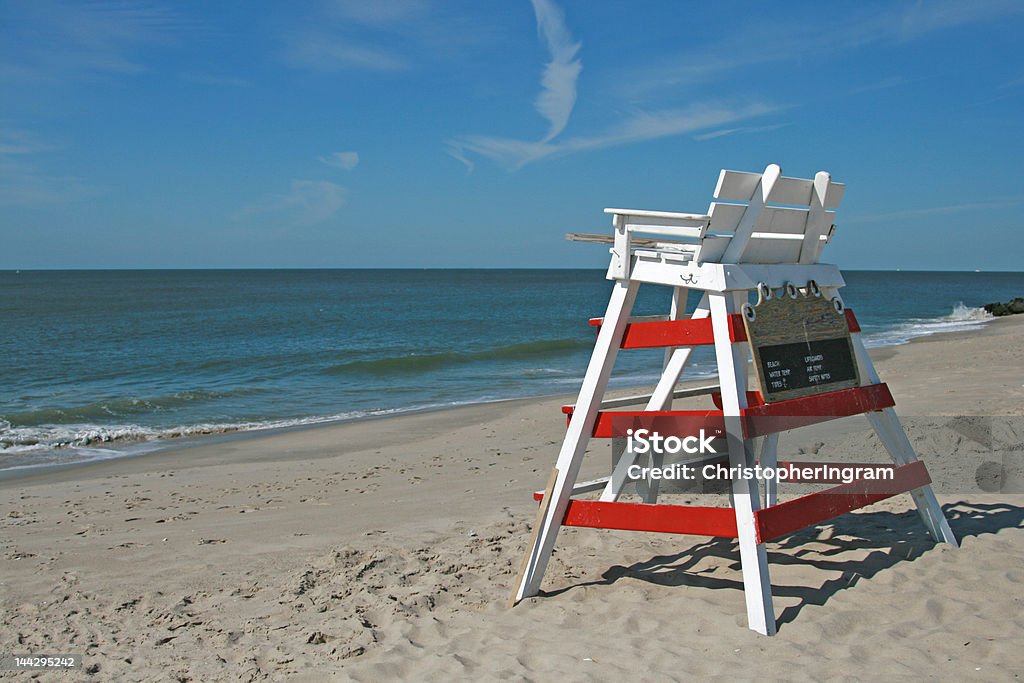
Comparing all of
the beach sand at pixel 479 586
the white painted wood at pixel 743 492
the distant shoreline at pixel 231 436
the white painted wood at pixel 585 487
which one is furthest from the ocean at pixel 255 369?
the white painted wood at pixel 743 492

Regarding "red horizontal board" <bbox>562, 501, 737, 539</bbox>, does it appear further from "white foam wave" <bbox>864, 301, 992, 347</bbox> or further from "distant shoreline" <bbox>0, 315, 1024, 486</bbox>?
"white foam wave" <bbox>864, 301, 992, 347</bbox>

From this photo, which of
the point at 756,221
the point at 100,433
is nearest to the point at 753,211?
the point at 756,221

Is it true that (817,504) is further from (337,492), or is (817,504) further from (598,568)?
(337,492)

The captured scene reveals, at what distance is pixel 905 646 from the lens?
12.7 feet

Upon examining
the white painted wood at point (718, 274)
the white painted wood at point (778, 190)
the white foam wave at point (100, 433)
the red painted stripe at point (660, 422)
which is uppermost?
the white painted wood at point (778, 190)

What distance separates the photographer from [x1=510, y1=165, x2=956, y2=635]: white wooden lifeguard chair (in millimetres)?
4109

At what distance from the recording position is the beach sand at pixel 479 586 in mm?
3922

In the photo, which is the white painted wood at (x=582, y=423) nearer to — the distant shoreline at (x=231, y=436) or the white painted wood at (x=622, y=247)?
the white painted wood at (x=622, y=247)

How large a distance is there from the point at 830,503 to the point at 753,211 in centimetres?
161

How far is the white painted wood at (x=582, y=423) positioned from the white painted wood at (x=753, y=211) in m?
0.58

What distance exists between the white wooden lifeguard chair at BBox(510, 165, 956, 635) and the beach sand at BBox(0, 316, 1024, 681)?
15.3 inches

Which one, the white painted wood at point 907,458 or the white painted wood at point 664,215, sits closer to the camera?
the white painted wood at point 664,215

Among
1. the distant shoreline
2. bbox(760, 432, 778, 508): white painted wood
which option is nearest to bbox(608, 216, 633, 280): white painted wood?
bbox(760, 432, 778, 508): white painted wood

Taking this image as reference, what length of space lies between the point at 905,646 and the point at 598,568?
6.11ft
